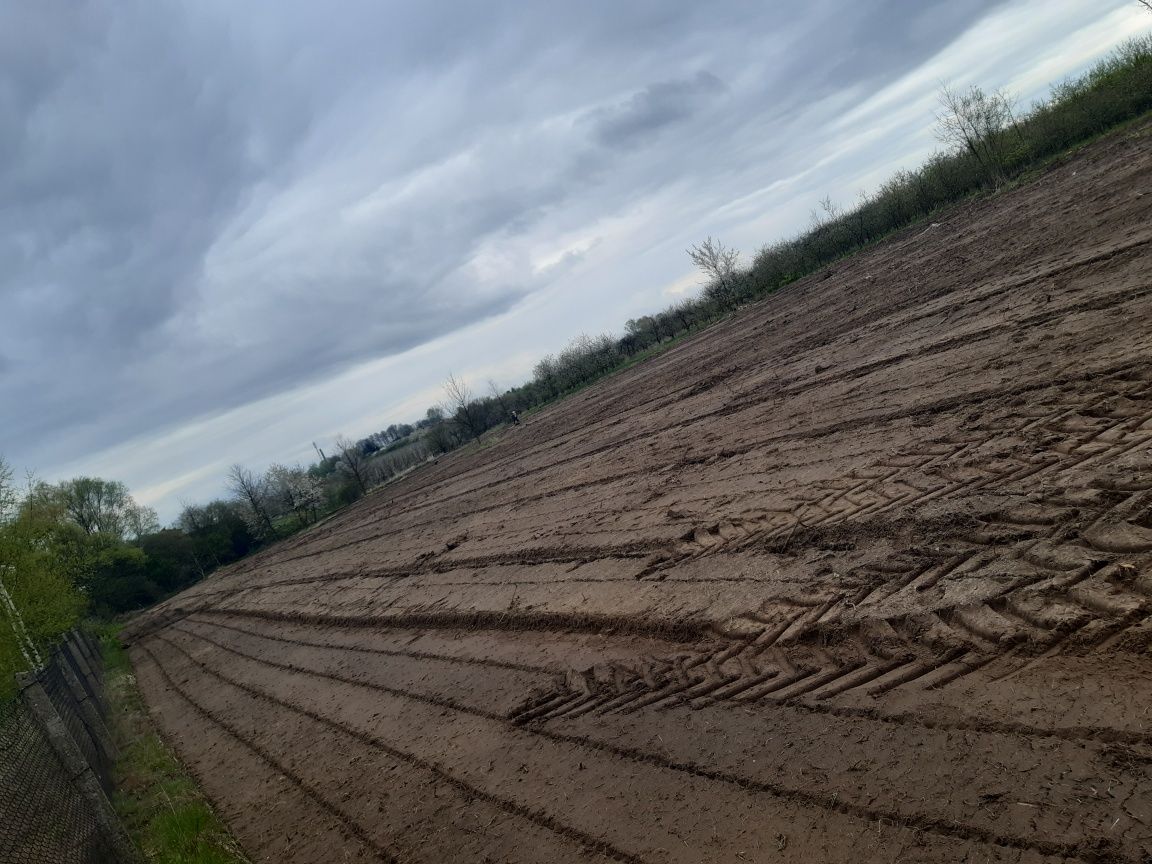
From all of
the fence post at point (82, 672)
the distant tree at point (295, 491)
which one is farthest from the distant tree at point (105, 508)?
the fence post at point (82, 672)

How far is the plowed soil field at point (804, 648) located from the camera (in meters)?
3.27

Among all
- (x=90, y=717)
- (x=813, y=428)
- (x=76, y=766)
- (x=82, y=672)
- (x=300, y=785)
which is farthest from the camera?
(x=82, y=672)

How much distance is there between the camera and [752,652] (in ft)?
16.3

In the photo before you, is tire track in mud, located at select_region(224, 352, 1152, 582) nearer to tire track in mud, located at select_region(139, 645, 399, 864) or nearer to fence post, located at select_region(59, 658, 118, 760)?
tire track in mud, located at select_region(139, 645, 399, 864)

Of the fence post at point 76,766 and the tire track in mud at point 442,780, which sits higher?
the fence post at point 76,766

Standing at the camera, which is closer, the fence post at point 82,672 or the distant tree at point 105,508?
the fence post at point 82,672

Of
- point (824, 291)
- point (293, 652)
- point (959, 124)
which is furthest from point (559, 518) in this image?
point (959, 124)

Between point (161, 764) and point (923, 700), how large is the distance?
32.6 ft

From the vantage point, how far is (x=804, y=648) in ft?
15.5

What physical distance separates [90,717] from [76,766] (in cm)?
568

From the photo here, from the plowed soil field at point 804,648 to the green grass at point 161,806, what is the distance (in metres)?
0.28

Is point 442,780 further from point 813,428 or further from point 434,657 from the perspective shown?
point 813,428

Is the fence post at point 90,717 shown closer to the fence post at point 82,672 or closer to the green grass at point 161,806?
the green grass at point 161,806

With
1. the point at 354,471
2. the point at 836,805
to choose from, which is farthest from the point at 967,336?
the point at 354,471
